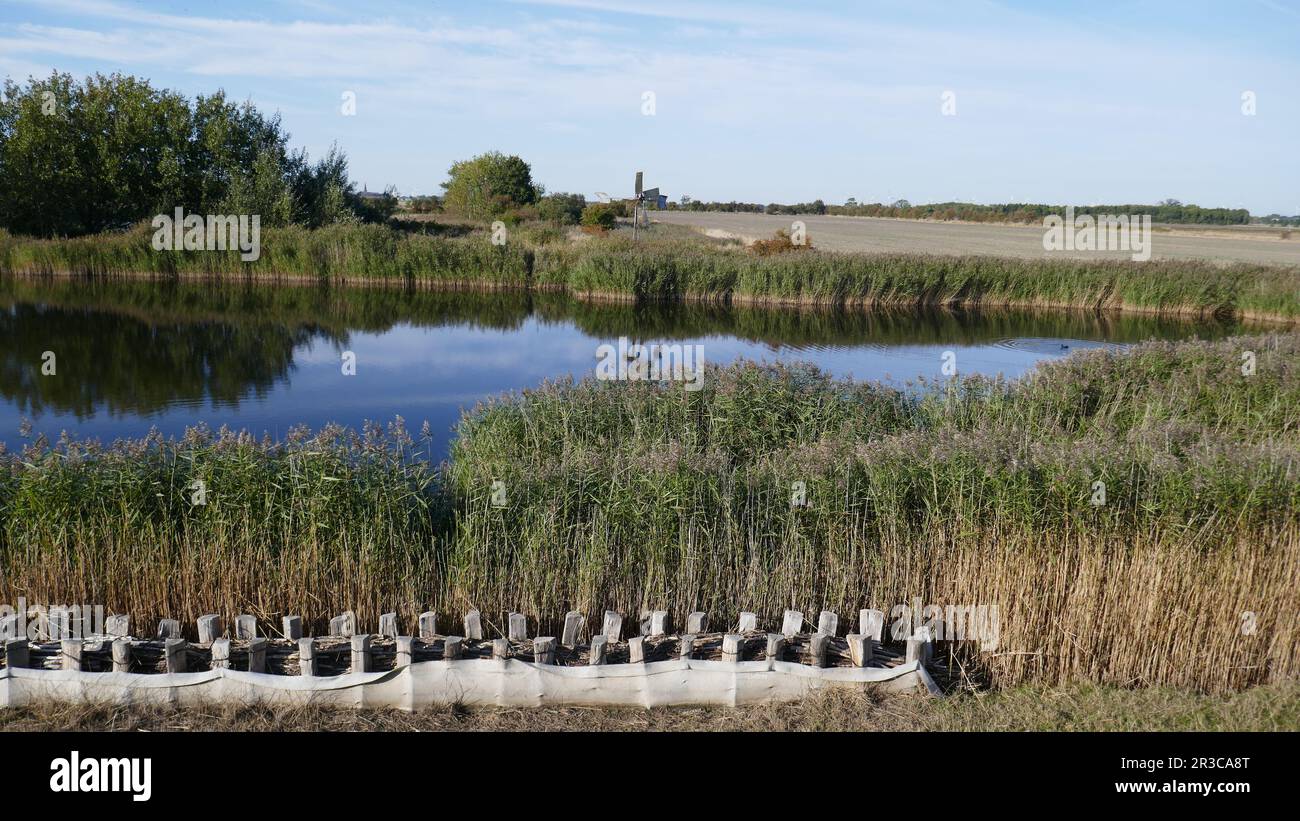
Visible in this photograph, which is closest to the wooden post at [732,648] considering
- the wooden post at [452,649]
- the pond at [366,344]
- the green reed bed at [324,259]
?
the wooden post at [452,649]

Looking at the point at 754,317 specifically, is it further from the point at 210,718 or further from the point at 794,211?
the point at 794,211

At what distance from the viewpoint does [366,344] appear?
18766 mm

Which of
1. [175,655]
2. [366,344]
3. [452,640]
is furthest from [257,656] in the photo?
[366,344]

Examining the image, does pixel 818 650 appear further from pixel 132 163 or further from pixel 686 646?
pixel 132 163

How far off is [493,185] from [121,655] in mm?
45985

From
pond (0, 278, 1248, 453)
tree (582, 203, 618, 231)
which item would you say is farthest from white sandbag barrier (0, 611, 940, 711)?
tree (582, 203, 618, 231)

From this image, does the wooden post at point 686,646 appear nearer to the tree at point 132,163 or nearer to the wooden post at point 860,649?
the wooden post at point 860,649

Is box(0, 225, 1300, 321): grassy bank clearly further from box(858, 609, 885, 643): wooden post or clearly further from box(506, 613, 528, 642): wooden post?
box(506, 613, 528, 642): wooden post

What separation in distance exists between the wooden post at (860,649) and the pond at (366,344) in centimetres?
588

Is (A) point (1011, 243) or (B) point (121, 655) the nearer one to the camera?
(B) point (121, 655)

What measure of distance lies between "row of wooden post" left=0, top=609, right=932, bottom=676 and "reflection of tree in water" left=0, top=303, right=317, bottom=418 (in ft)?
26.7

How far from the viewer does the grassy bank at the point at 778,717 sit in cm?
453

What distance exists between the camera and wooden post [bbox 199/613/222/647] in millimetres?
5137

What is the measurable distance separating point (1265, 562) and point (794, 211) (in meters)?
114
